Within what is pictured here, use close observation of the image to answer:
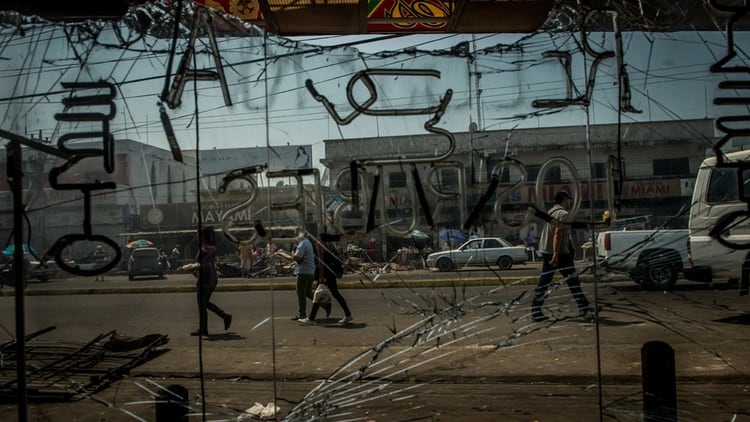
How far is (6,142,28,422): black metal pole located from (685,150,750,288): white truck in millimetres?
2421

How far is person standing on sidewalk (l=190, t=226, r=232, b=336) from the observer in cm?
207

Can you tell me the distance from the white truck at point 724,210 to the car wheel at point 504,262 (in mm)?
702

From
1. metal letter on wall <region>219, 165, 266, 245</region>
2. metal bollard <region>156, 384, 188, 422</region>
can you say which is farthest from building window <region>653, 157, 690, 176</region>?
metal bollard <region>156, 384, 188, 422</region>

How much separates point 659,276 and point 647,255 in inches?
3.8

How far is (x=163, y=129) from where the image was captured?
7.00ft

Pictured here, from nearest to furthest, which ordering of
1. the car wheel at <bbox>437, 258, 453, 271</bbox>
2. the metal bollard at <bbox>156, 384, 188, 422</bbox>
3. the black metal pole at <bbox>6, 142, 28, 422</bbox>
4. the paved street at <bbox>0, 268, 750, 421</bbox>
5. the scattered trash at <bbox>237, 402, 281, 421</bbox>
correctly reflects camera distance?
the black metal pole at <bbox>6, 142, 28, 422</bbox>
the metal bollard at <bbox>156, 384, 188, 422</bbox>
the car wheel at <bbox>437, 258, 453, 271</bbox>
the paved street at <bbox>0, 268, 750, 421</bbox>
the scattered trash at <bbox>237, 402, 281, 421</bbox>

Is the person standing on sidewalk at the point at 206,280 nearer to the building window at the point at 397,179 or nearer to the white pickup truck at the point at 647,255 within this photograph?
the building window at the point at 397,179

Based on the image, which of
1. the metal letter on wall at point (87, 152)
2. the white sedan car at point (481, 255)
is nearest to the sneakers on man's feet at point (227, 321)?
the metal letter on wall at point (87, 152)

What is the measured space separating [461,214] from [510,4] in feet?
2.84

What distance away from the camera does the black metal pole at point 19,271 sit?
180 cm

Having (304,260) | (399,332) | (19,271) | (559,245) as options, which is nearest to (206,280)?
(304,260)

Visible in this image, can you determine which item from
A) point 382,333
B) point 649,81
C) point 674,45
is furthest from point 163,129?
point 674,45

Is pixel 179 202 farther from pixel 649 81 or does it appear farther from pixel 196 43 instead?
pixel 649 81

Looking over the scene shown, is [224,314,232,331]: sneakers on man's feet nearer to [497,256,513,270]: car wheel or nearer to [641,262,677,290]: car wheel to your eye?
[497,256,513,270]: car wheel
